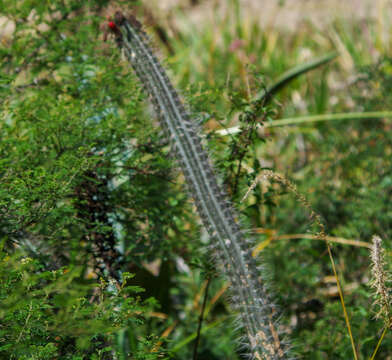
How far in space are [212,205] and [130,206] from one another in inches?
10.2

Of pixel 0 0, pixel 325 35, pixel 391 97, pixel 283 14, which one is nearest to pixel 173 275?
pixel 0 0

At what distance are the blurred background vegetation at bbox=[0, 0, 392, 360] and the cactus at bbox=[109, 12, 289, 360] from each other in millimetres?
70

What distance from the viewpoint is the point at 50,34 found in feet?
3.94

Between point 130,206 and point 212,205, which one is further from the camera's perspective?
point 130,206

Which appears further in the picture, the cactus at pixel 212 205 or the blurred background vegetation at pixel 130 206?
the cactus at pixel 212 205

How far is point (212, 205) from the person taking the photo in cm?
87

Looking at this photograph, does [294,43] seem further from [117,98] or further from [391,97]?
[117,98]

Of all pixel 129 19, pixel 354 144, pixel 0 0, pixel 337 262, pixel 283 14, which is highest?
pixel 0 0

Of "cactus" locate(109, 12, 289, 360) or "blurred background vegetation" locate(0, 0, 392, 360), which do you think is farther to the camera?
"cactus" locate(109, 12, 289, 360)

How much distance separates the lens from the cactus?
2.55 feet

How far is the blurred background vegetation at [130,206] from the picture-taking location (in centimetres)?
65

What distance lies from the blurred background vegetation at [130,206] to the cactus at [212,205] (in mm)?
70

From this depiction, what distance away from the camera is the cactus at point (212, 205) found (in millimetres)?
776

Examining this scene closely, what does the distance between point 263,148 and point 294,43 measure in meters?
1.49
